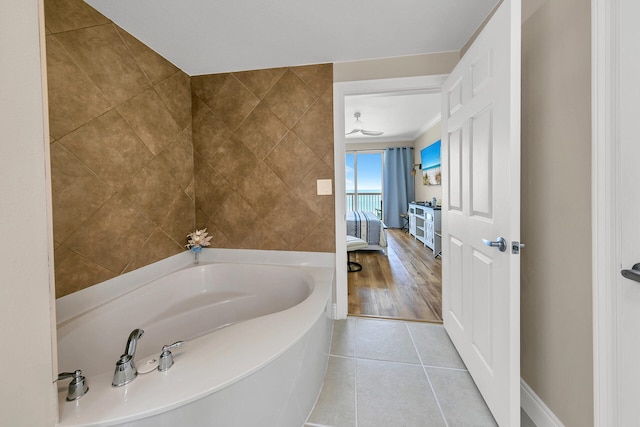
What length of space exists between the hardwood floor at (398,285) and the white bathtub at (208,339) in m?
0.79

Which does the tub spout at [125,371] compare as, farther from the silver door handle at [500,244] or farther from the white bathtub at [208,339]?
the silver door handle at [500,244]

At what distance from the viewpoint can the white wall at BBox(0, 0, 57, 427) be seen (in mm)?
566

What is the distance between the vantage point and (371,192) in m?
7.05

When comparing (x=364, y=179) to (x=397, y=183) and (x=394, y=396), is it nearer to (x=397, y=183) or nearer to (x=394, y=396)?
(x=397, y=183)

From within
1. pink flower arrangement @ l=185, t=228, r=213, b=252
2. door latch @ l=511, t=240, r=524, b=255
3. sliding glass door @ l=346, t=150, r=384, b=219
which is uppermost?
sliding glass door @ l=346, t=150, r=384, b=219

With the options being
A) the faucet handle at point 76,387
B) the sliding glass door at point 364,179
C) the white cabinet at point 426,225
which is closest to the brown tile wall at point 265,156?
the faucet handle at point 76,387

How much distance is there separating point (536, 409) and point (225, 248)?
91.1 inches

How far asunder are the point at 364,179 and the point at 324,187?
514cm

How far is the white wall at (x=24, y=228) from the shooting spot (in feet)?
1.86

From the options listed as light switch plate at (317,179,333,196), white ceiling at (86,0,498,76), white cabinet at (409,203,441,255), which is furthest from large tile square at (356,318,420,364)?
white cabinet at (409,203,441,255)

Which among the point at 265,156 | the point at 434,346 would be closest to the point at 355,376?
the point at 434,346

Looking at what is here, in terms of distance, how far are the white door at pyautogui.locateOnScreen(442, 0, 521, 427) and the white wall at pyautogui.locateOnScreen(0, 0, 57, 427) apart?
1.63 meters
